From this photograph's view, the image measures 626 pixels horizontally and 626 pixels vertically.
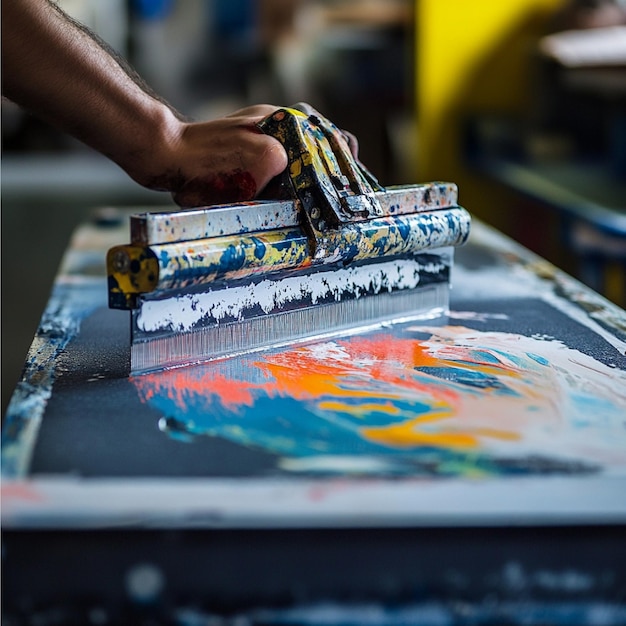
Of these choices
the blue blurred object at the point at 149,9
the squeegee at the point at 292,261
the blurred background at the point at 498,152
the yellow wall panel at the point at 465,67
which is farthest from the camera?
the blue blurred object at the point at 149,9

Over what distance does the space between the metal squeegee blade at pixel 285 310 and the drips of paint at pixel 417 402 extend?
0.03 metres

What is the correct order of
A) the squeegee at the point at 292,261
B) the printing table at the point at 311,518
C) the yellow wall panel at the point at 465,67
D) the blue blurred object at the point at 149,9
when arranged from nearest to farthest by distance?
the printing table at the point at 311,518
the squeegee at the point at 292,261
the yellow wall panel at the point at 465,67
the blue blurred object at the point at 149,9

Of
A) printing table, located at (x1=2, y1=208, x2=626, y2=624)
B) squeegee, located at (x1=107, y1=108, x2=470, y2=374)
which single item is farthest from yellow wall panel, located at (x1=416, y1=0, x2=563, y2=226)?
printing table, located at (x1=2, y1=208, x2=626, y2=624)

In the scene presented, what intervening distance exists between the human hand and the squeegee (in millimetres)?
26

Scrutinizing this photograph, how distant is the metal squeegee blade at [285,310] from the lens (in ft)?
3.43

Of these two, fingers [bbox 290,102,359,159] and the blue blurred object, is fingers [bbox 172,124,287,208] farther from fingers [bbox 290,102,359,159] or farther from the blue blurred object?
the blue blurred object

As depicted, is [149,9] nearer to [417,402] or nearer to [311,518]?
[417,402]

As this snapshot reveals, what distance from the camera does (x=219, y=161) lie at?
123 centimetres

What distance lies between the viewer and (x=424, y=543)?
759 millimetres

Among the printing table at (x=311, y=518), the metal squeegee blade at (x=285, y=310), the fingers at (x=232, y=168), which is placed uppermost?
the fingers at (x=232, y=168)

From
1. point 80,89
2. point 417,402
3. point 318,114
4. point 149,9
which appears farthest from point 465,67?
point 149,9

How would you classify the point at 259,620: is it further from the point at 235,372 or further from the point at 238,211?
the point at 238,211

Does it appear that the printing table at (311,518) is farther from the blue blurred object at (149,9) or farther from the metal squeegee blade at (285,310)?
the blue blurred object at (149,9)

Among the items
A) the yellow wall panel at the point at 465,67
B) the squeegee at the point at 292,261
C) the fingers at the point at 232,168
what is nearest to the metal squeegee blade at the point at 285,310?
the squeegee at the point at 292,261
